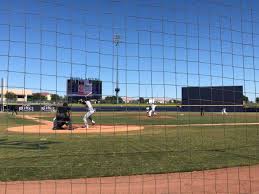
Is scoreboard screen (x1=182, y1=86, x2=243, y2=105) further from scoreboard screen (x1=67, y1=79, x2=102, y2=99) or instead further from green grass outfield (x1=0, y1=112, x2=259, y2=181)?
scoreboard screen (x1=67, y1=79, x2=102, y2=99)

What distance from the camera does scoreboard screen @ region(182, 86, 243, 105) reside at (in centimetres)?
839

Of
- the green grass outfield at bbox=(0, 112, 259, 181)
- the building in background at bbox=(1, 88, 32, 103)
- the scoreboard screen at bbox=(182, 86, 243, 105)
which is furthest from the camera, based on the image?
the scoreboard screen at bbox=(182, 86, 243, 105)

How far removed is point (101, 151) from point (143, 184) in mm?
4219

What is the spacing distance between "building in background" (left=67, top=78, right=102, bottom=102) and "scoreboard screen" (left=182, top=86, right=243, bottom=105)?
1.70 meters

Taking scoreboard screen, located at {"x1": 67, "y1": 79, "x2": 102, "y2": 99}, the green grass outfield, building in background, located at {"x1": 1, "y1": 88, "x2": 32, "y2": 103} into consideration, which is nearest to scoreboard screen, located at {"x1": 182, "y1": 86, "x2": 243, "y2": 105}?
the green grass outfield

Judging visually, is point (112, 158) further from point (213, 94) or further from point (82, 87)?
point (213, 94)

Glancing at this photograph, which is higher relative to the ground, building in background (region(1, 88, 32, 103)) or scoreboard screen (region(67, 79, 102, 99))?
scoreboard screen (region(67, 79, 102, 99))

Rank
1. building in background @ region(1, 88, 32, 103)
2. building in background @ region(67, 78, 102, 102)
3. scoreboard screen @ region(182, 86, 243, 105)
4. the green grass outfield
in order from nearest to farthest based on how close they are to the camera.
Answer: building in background @ region(1, 88, 32, 103) < building in background @ region(67, 78, 102, 102) < the green grass outfield < scoreboard screen @ region(182, 86, 243, 105)

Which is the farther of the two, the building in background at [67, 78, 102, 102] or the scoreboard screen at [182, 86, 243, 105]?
the scoreboard screen at [182, 86, 243, 105]

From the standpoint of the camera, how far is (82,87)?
26.1 ft

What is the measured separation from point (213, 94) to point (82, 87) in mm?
2934

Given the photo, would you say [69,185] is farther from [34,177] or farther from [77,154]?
[77,154]

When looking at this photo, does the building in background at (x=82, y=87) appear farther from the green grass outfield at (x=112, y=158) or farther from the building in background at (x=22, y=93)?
the green grass outfield at (x=112, y=158)

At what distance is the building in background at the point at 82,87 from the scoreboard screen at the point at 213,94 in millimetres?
1703
